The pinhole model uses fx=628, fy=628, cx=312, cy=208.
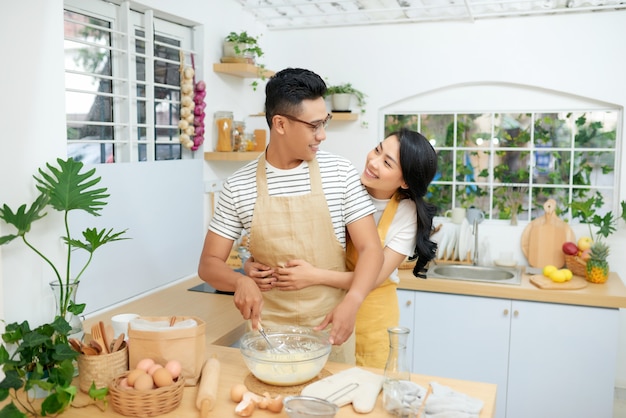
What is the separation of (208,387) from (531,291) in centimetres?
209

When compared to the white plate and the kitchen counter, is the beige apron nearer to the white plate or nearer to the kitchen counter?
the kitchen counter

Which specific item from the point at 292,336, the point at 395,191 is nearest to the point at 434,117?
the point at 395,191

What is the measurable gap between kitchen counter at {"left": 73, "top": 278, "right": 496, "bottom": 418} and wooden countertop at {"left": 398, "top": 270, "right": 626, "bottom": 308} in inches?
43.4

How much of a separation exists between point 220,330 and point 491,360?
1573 millimetres

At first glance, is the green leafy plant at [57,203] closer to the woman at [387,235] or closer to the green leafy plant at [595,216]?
the woman at [387,235]

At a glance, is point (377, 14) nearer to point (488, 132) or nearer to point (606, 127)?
point (488, 132)

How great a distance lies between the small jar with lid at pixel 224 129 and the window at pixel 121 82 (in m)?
0.24

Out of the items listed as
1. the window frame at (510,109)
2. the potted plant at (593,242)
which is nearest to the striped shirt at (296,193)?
the potted plant at (593,242)

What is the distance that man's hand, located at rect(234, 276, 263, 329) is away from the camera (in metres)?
1.72

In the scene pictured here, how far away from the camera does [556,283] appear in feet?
10.6

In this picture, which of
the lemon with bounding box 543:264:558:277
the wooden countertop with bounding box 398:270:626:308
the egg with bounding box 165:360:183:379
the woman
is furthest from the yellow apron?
the lemon with bounding box 543:264:558:277

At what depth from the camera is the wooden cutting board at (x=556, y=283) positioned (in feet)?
10.4

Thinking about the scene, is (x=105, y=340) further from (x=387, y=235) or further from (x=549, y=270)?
(x=549, y=270)

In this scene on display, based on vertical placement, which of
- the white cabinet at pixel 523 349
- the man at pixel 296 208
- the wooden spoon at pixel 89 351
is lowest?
the white cabinet at pixel 523 349
